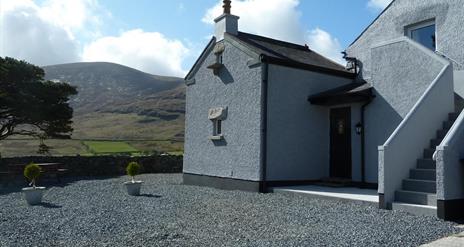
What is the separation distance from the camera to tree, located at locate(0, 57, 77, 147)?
803 inches

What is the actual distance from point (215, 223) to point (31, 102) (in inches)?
669

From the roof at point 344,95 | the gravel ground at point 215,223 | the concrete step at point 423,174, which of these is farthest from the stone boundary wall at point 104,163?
the concrete step at point 423,174

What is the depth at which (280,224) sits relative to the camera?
7.09 metres

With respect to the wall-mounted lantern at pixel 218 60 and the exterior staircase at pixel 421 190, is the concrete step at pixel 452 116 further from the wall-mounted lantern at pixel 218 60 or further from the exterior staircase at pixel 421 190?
the wall-mounted lantern at pixel 218 60

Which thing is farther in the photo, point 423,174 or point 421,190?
point 423,174

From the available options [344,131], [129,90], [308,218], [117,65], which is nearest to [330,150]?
[344,131]

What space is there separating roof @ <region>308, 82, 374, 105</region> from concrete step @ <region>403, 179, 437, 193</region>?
3.75 metres

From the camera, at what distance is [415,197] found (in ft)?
25.7

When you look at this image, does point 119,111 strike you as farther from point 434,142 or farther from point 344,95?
point 434,142

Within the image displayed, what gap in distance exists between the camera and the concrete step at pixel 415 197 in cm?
751

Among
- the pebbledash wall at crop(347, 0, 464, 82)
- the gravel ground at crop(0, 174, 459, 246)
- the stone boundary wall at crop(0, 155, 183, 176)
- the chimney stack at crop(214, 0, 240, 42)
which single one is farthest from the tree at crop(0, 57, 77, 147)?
the pebbledash wall at crop(347, 0, 464, 82)

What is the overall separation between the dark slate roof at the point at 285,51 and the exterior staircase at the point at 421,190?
17.4 feet

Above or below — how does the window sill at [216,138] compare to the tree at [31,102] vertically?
below

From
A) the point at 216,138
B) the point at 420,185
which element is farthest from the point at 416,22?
the point at 216,138
